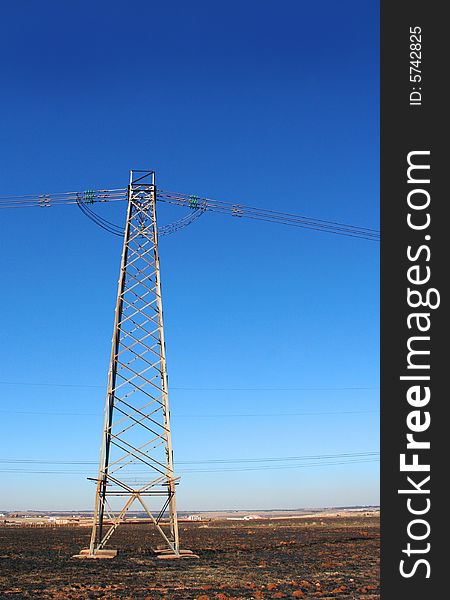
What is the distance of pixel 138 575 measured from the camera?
27156 mm

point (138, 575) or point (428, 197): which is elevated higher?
point (428, 197)

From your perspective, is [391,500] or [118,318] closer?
[391,500]

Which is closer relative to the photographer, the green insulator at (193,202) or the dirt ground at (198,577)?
the dirt ground at (198,577)

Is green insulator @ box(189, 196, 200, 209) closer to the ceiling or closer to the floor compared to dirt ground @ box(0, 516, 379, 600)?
closer to the ceiling

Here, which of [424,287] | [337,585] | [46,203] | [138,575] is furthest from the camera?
[46,203]

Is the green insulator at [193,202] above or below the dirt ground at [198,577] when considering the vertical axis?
above

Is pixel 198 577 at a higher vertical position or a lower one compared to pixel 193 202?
lower

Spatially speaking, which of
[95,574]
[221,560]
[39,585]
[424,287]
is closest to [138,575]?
[95,574]

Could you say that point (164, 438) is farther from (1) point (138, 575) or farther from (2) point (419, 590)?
(2) point (419, 590)

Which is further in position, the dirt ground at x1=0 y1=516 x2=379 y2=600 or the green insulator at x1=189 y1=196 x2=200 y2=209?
the green insulator at x1=189 y1=196 x2=200 y2=209

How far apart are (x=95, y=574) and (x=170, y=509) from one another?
21.7 ft

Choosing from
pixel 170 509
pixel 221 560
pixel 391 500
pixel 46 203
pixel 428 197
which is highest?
pixel 46 203

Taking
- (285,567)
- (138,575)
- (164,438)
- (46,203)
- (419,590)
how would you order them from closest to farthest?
1. (419,590)
2. (138,575)
3. (285,567)
4. (164,438)
5. (46,203)

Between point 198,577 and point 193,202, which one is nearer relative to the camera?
point 198,577
